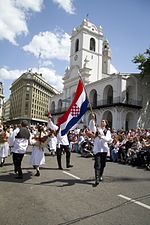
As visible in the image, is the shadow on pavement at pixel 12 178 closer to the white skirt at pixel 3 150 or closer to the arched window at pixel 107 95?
the white skirt at pixel 3 150

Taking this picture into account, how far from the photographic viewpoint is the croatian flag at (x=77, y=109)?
910 cm

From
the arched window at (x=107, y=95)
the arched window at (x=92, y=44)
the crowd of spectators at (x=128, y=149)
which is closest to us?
the crowd of spectators at (x=128, y=149)

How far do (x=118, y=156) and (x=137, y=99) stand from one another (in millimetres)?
23946

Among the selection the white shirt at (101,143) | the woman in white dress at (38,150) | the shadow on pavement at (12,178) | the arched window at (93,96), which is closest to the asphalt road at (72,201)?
the shadow on pavement at (12,178)

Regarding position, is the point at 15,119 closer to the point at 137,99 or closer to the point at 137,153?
the point at 137,99

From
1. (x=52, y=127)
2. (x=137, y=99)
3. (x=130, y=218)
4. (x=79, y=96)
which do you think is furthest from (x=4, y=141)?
(x=137, y=99)

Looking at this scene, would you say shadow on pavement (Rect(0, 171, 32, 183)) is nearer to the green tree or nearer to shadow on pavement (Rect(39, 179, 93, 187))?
shadow on pavement (Rect(39, 179, 93, 187))

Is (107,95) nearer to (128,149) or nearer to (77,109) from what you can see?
(128,149)

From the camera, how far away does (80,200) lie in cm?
583

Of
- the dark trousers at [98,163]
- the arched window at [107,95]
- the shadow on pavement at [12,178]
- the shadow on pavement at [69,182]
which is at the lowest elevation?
the shadow on pavement at [69,182]

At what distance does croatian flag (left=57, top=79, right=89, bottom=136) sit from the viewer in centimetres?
910

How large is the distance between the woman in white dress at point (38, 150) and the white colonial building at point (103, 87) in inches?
1060

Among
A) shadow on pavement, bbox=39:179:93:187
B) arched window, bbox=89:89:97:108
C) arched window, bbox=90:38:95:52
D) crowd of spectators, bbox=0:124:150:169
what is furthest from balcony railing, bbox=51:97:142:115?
shadow on pavement, bbox=39:179:93:187

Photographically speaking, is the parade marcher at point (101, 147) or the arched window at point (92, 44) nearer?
the parade marcher at point (101, 147)
